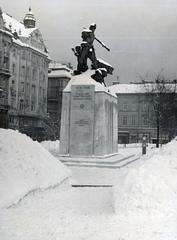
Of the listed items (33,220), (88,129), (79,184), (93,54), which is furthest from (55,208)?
(93,54)

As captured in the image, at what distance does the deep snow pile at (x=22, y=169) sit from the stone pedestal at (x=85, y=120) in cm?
768

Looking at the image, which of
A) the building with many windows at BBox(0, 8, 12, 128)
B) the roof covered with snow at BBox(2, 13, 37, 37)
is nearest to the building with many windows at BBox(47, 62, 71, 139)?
the roof covered with snow at BBox(2, 13, 37, 37)

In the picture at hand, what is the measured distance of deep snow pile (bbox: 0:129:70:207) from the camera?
993 centimetres

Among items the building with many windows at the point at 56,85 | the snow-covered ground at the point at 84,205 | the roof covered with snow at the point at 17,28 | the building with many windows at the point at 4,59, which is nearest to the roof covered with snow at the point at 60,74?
the building with many windows at the point at 56,85

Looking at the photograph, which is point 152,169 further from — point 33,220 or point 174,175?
point 33,220

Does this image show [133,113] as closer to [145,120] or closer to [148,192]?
[145,120]

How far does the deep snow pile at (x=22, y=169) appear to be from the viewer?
32.6 ft

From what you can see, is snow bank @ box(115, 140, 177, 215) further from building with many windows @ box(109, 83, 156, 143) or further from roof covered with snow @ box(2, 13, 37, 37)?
building with many windows @ box(109, 83, 156, 143)

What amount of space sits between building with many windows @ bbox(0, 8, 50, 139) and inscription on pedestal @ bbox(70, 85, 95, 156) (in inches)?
1096

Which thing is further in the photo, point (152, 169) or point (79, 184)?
point (79, 184)

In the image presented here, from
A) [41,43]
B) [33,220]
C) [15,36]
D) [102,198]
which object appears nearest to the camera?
[33,220]

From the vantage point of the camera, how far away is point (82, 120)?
2242 cm

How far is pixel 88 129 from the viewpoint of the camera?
22234 millimetres

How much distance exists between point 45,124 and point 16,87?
6824mm
